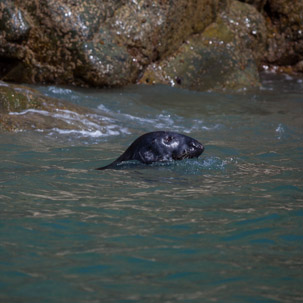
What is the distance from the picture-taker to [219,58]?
528 inches

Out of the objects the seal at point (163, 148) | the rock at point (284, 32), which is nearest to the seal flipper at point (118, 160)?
the seal at point (163, 148)

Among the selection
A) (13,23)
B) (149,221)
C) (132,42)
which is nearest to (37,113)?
(13,23)

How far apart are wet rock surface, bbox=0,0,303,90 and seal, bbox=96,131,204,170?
5377 mm

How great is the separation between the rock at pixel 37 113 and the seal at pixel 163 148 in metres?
2.32

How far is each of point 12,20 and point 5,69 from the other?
1044mm

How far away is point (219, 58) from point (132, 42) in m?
2.19

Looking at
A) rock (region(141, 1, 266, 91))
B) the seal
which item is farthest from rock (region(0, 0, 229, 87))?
the seal

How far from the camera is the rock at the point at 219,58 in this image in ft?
42.7

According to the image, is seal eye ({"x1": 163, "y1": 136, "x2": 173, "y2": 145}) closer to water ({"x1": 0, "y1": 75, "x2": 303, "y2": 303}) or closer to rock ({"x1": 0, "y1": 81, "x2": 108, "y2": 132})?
water ({"x1": 0, "y1": 75, "x2": 303, "y2": 303})

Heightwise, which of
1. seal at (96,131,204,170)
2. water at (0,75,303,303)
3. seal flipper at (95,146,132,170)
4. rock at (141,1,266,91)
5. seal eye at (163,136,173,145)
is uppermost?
rock at (141,1,266,91)

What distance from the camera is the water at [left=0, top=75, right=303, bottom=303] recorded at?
3.65 meters

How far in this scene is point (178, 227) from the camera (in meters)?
4.66

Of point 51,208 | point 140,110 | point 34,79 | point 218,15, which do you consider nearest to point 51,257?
point 51,208

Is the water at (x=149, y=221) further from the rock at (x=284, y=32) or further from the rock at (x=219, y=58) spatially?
the rock at (x=284, y=32)
